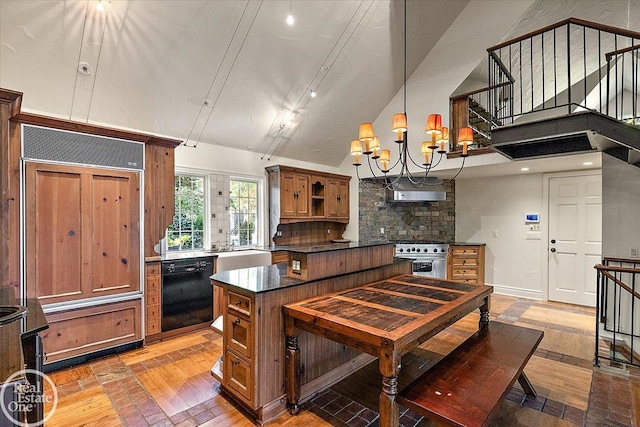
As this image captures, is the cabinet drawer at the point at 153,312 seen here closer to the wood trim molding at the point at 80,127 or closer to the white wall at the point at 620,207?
the wood trim molding at the point at 80,127

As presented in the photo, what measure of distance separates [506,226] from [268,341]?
17.3 feet

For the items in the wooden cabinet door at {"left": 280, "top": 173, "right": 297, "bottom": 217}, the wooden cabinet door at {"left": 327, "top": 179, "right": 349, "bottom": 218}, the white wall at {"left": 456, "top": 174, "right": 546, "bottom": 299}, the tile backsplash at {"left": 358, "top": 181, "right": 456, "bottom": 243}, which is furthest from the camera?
the tile backsplash at {"left": 358, "top": 181, "right": 456, "bottom": 243}

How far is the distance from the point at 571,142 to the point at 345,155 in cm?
388

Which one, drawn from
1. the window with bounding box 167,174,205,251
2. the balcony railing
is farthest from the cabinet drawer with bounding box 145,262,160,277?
the balcony railing

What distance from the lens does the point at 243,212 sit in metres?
5.20

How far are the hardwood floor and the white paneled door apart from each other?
1957mm

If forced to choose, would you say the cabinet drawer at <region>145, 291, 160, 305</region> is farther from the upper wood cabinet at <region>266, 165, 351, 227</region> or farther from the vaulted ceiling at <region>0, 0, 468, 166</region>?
the upper wood cabinet at <region>266, 165, 351, 227</region>

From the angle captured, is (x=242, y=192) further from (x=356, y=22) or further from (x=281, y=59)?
(x=356, y=22)

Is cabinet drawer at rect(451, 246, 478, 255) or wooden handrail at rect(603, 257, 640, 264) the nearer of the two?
wooden handrail at rect(603, 257, 640, 264)

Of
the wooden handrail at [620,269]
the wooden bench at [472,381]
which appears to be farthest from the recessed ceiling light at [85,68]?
the wooden handrail at [620,269]

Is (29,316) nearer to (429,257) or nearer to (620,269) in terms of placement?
(620,269)

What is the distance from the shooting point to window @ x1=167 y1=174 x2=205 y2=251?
441cm

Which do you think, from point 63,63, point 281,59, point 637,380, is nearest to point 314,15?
point 281,59

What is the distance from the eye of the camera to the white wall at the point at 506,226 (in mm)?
5453
